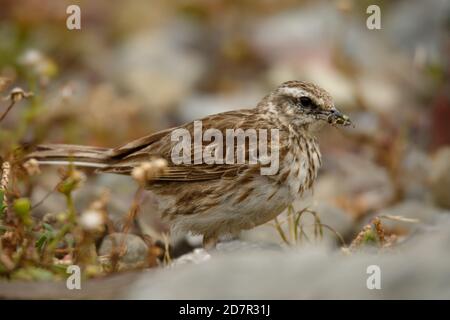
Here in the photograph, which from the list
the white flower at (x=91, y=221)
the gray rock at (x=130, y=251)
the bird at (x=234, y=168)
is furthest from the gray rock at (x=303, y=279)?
the bird at (x=234, y=168)

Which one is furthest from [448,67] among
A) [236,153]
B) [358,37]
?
[236,153]

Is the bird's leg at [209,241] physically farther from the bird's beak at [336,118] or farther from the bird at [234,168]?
the bird's beak at [336,118]

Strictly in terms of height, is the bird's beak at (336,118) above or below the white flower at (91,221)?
above

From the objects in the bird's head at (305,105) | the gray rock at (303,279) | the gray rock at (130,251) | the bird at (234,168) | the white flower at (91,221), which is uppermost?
the bird's head at (305,105)

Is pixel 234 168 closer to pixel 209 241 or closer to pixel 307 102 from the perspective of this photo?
pixel 209 241

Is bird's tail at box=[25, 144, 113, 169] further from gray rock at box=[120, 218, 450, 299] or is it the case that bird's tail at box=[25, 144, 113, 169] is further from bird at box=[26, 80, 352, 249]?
gray rock at box=[120, 218, 450, 299]

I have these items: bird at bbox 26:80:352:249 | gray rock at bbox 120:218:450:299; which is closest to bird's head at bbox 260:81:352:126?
bird at bbox 26:80:352:249

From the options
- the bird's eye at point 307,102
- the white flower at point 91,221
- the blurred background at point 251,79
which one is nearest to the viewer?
the white flower at point 91,221
